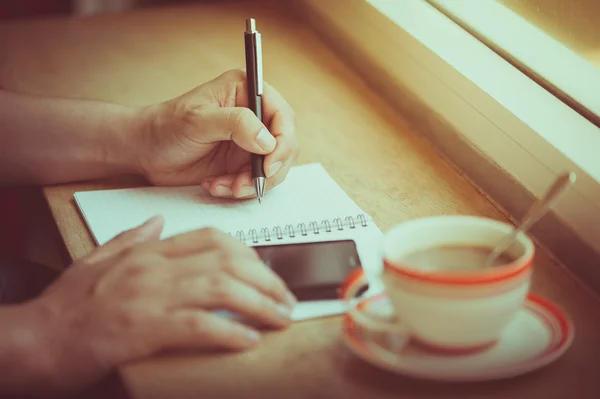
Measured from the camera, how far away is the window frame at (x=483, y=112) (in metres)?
0.92

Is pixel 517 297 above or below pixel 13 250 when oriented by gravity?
above

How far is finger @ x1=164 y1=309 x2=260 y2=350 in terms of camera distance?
757 mm

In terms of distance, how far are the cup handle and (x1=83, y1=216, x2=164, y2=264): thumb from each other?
0.74 ft

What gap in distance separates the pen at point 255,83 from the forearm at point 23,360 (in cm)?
38

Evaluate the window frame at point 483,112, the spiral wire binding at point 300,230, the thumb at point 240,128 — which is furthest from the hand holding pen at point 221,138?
the window frame at point 483,112

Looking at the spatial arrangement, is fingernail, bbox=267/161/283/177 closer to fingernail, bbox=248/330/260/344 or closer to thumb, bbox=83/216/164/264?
thumb, bbox=83/216/164/264

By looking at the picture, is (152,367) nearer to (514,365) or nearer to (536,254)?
(514,365)

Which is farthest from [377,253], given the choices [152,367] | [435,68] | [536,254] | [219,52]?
[219,52]

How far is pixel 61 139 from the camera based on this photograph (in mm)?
1203

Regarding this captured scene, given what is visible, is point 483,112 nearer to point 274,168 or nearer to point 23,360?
point 274,168

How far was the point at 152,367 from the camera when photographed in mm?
765

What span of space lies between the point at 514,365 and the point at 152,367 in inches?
12.2

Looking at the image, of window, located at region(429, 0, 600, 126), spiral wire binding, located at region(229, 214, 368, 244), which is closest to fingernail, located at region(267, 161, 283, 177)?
spiral wire binding, located at region(229, 214, 368, 244)

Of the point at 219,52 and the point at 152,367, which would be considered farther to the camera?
the point at 219,52
